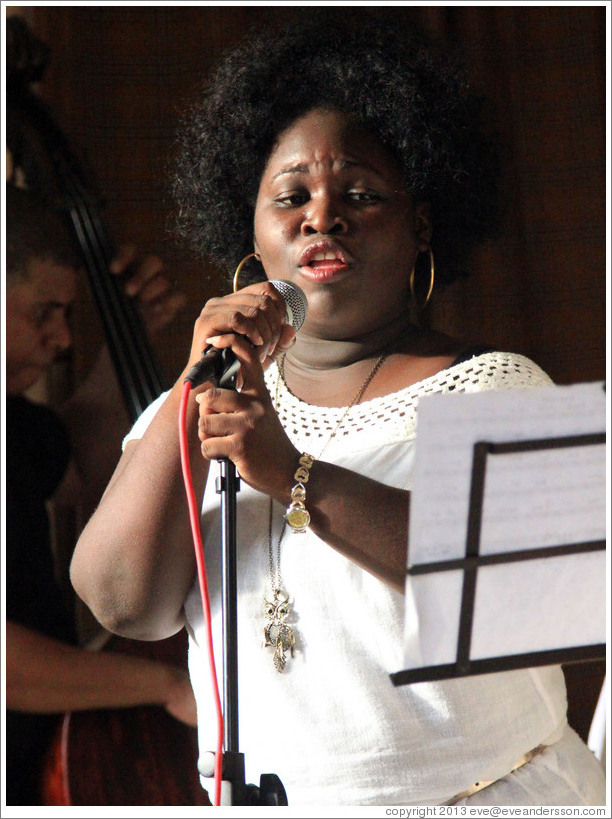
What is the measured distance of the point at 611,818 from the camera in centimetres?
103

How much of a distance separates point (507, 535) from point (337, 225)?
0.77 meters

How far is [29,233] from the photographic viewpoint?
2490mm

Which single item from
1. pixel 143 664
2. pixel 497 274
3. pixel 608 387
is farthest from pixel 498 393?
pixel 497 274

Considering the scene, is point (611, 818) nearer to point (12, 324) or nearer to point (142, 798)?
point (142, 798)

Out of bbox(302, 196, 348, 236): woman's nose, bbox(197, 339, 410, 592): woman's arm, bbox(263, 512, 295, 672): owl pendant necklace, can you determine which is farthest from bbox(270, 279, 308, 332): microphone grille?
bbox(263, 512, 295, 672): owl pendant necklace

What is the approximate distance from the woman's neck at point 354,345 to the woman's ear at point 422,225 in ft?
0.49

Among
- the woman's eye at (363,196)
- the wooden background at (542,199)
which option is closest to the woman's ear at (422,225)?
the woman's eye at (363,196)

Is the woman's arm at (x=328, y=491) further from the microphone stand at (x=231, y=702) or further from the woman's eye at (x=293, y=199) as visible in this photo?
the woman's eye at (x=293, y=199)

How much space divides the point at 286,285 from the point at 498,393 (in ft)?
1.66

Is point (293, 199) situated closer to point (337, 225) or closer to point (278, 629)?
point (337, 225)

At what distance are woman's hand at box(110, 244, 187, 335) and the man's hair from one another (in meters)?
0.16

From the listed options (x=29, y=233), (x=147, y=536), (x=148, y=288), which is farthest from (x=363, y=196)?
(x=29, y=233)

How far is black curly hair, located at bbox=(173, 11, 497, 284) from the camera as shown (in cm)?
169

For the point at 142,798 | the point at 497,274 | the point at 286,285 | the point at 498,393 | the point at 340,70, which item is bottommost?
the point at 142,798
